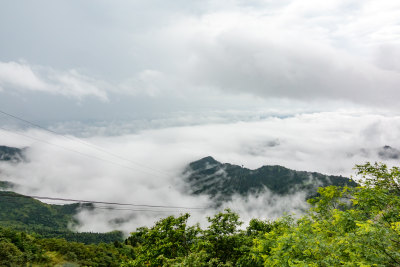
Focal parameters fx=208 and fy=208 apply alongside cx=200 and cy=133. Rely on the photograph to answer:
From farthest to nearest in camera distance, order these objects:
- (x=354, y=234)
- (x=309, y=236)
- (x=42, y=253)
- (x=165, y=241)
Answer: (x=42, y=253), (x=165, y=241), (x=309, y=236), (x=354, y=234)

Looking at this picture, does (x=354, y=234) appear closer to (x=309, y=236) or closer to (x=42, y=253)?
(x=309, y=236)

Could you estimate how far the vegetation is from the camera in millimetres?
11008

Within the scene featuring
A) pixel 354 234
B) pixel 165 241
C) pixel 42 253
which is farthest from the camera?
pixel 42 253

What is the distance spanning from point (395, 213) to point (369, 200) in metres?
1.95

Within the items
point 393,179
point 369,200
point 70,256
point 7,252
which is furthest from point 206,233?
point 70,256

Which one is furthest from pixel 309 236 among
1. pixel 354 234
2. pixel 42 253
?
pixel 42 253

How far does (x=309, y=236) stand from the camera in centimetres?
1530

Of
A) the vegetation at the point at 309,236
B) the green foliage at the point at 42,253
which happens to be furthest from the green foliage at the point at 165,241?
the green foliage at the point at 42,253

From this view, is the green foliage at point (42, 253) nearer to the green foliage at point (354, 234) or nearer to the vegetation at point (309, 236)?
the vegetation at point (309, 236)

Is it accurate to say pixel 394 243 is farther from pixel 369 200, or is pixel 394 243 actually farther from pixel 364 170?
pixel 364 170

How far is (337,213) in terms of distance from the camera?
16922 mm

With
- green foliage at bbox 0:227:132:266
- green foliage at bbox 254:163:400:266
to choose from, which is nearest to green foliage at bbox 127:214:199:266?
green foliage at bbox 254:163:400:266

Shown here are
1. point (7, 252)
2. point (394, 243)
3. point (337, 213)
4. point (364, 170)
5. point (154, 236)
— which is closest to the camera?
point (394, 243)

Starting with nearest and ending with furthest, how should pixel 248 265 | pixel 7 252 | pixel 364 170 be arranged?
pixel 364 170 → pixel 248 265 → pixel 7 252
